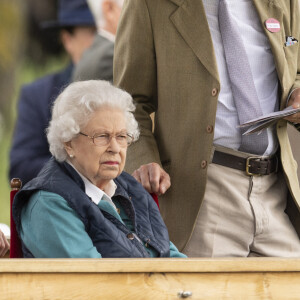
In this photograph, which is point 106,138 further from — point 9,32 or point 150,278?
point 9,32

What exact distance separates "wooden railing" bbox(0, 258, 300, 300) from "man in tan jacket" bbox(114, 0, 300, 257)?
2.20ft

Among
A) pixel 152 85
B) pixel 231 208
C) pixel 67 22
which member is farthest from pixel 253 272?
pixel 67 22

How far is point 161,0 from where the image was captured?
126 inches

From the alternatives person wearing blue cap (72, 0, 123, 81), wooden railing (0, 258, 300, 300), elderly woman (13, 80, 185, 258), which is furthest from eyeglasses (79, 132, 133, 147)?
person wearing blue cap (72, 0, 123, 81)

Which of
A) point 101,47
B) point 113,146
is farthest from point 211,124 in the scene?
point 101,47

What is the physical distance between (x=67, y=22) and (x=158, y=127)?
1963 mm

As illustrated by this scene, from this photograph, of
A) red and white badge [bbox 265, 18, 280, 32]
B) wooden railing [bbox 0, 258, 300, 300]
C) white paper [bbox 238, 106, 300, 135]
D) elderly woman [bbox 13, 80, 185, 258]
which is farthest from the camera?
red and white badge [bbox 265, 18, 280, 32]

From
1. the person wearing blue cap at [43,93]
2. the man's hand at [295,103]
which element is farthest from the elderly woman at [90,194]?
the person wearing blue cap at [43,93]

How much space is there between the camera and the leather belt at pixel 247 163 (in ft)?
10.2

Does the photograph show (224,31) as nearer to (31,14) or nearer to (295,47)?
(295,47)

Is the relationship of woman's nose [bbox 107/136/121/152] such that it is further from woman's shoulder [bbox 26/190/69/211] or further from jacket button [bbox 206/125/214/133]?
jacket button [bbox 206/125/214/133]

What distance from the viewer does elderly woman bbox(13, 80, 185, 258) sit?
265 centimetres

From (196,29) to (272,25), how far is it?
25 cm

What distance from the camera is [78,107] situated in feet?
9.47
